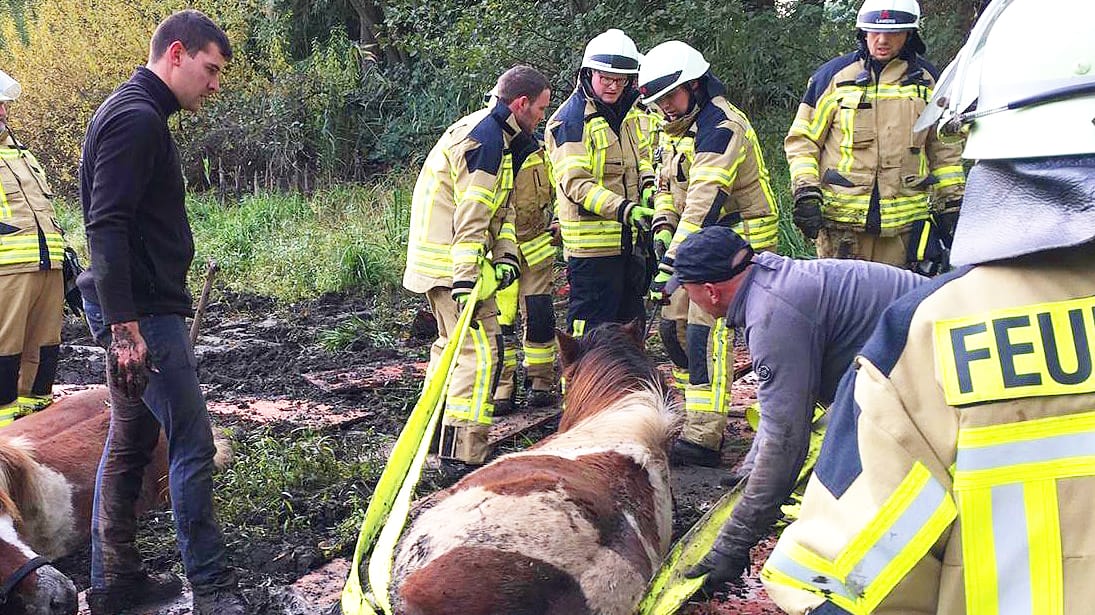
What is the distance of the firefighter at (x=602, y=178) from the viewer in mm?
5934

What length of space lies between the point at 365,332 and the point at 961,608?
7435 millimetres

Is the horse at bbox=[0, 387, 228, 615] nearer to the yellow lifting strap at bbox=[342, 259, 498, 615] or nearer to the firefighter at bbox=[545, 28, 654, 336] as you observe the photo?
the yellow lifting strap at bbox=[342, 259, 498, 615]

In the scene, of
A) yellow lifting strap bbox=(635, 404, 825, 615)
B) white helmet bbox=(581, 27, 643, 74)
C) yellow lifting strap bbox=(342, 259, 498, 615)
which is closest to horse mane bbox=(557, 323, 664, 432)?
yellow lifting strap bbox=(342, 259, 498, 615)

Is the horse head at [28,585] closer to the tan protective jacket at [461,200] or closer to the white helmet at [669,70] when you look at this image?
the tan protective jacket at [461,200]

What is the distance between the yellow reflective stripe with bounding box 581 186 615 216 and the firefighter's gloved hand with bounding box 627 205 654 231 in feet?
0.57

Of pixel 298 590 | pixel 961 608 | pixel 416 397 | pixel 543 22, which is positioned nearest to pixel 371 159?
pixel 543 22

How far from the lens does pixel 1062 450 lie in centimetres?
123

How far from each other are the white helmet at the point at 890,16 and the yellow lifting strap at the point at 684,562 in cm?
274

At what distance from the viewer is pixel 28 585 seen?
339cm

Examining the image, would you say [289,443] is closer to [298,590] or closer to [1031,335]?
[298,590]

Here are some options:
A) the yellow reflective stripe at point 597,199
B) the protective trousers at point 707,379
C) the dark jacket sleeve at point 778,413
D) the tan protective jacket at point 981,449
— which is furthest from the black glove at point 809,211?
the tan protective jacket at point 981,449

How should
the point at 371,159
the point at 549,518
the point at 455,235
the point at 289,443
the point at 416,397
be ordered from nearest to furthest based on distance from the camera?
the point at 549,518 → the point at 455,235 → the point at 289,443 → the point at 416,397 → the point at 371,159

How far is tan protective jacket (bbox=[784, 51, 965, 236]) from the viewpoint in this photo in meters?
5.31

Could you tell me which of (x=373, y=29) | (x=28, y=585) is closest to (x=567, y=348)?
(x=28, y=585)
